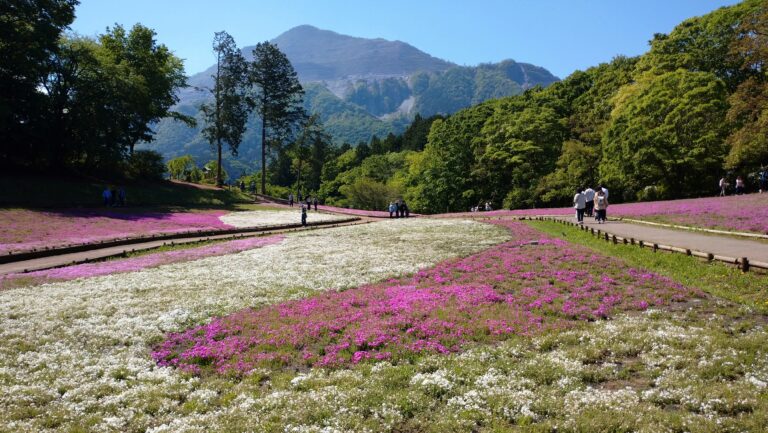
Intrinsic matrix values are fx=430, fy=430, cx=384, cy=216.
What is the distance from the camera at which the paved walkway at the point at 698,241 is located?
60.8 feet

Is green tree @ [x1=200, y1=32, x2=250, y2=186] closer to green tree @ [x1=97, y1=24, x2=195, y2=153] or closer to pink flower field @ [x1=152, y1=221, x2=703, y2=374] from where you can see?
green tree @ [x1=97, y1=24, x2=195, y2=153]

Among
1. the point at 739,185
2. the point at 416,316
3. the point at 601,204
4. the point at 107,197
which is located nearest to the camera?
the point at 416,316

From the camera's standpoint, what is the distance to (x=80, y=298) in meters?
18.1

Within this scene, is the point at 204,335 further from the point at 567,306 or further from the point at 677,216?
the point at 677,216

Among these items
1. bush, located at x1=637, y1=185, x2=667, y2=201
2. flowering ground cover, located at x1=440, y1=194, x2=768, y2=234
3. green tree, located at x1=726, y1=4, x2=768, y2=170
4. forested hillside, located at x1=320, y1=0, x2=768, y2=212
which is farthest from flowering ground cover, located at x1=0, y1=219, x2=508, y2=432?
bush, located at x1=637, y1=185, x2=667, y2=201

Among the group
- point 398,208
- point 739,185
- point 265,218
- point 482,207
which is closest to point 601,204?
point 739,185

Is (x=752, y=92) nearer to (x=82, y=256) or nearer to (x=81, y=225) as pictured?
(x=82, y=256)

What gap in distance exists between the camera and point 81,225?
36.5 meters

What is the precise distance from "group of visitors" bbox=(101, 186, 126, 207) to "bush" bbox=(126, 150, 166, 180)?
13718 mm

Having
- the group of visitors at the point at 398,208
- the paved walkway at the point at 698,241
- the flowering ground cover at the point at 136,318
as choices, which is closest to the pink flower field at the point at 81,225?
the flowering ground cover at the point at 136,318

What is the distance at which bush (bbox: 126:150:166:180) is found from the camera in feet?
218

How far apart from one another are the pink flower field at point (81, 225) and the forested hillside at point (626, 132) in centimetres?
4970

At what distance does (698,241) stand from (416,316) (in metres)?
17.6

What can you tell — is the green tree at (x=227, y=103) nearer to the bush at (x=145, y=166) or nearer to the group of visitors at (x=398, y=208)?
the bush at (x=145, y=166)
